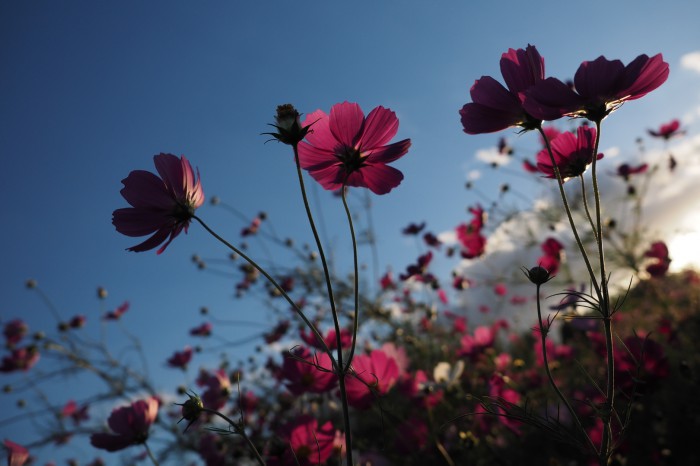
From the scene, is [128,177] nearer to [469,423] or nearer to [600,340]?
[469,423]

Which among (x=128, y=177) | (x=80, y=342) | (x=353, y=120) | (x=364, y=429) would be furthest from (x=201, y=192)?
(x=364, y=429)

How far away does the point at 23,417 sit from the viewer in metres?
2.56

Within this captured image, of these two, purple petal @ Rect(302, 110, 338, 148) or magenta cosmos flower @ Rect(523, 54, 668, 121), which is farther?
purple petal @ Rect(302, 110, 338, 148)

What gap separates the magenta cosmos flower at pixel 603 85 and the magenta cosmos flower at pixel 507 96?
52mm

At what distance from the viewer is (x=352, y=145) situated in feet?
2.41

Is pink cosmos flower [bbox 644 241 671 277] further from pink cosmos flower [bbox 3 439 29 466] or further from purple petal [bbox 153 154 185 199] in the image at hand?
pink cosmos flower [bbox 3 439 29 466]

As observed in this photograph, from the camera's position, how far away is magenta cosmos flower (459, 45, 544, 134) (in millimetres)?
643

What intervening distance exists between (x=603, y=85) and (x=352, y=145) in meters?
0.36

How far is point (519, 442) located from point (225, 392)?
139cm

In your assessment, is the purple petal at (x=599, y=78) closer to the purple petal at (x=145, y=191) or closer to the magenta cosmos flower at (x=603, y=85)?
the magenta cosmos flower at (x=603, y=85)

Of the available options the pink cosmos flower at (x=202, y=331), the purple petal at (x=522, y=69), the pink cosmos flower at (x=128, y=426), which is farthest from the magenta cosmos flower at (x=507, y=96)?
the pink cosmos flower at (x=202, y=331)

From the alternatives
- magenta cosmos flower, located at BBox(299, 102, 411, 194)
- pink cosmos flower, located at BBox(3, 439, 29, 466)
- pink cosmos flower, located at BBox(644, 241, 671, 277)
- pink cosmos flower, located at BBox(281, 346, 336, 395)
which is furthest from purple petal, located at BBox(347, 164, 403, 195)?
pink cosmos flower, located at BBox(644, 241, 671, 277)

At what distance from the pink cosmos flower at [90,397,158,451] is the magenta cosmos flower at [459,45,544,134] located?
3.16ft

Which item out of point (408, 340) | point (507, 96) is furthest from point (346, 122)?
point (408, 340)
